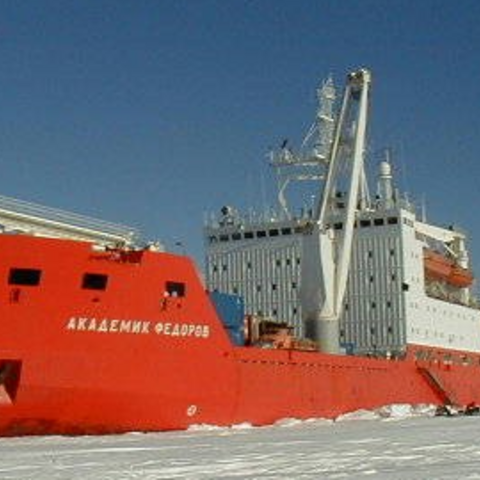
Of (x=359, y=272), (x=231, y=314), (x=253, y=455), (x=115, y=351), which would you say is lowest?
(x=253, y=455)

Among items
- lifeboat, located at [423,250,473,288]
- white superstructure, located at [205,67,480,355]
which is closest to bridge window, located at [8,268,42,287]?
white superstructure, located at [205,67,480,355]

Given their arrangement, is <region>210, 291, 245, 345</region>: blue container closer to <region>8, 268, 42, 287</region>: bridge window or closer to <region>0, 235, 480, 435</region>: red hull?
<region>0, 235, 480, 435</region>: red hull

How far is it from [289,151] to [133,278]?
49.1 feet

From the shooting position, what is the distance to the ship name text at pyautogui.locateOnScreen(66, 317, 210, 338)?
1823 cm

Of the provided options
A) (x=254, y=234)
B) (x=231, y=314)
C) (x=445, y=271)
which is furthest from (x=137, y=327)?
(x=445, y=271)

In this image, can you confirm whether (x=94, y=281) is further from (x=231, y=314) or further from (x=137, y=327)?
(x=231, y=314)

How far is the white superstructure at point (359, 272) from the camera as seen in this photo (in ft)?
101

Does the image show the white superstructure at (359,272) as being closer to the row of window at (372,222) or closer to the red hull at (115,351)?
the row of window at (372,222)

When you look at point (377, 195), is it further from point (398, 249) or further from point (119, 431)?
point (119, 431)

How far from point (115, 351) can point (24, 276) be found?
2.39 m

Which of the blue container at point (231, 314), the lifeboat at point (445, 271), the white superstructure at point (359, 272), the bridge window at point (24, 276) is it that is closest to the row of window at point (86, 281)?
the bridge window at point (24, 276)

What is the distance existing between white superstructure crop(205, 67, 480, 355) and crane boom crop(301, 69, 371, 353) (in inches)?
90.9

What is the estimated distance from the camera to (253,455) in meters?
12.4

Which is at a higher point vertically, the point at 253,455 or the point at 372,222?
the point at 372,222
